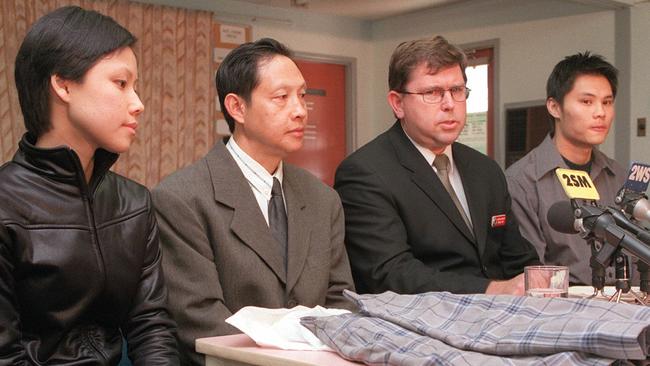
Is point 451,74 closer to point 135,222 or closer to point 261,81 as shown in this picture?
point 261,81

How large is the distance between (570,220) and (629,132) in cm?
437

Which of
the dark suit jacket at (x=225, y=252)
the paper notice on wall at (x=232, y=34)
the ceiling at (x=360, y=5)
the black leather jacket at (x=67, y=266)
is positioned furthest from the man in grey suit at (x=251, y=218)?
the ceiling at (x=360, y=5)

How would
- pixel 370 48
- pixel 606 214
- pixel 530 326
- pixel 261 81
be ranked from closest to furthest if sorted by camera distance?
1. pixel 530 326
2. pixel 606 214
3. pixel 261 81
4. pixel 370 48

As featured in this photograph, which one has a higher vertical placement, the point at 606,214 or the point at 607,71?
the point at 607,71

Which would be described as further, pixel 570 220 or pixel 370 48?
pixel 370 48

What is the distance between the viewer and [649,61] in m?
5.70

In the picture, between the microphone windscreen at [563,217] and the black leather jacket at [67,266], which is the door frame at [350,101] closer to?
the microphone windscreen at [563,217]

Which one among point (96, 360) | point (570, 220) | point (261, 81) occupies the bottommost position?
point (96, 360)

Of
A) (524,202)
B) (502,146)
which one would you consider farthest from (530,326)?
(502,146)

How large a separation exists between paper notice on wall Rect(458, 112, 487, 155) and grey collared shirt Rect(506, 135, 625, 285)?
3.78 meters

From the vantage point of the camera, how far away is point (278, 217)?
7.32ft

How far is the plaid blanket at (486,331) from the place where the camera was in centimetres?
118

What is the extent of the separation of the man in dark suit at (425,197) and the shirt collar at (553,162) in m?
0.32

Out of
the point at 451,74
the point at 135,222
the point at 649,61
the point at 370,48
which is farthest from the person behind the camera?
the point at 370,48
